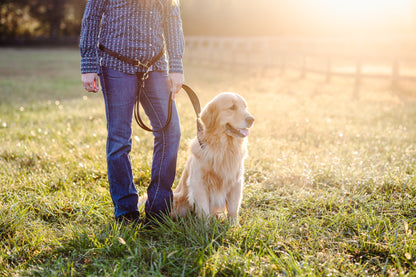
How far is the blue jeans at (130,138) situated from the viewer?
2338 millimetres

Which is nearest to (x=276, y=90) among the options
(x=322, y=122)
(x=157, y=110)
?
(x=322, y=122)

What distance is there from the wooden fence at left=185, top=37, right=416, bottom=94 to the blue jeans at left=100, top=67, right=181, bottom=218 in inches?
325

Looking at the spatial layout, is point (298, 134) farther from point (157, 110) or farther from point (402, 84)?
point (402, 84)

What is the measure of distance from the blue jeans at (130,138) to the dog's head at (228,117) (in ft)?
1.03

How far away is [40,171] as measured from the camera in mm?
3613

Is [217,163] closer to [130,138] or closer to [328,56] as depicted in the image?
[130,138]

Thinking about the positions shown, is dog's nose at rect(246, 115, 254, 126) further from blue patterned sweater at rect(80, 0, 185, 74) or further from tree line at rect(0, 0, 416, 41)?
tree line at rect(0, 0, 416, 41)

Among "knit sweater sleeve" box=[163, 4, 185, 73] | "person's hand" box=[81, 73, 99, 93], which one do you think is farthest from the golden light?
"person's hand" box=[81, 73, 99, 93]

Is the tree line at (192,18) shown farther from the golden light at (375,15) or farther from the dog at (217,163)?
the dog at (217,163)

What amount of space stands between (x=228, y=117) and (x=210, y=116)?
0.49ft

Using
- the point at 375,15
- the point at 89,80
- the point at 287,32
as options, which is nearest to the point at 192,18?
the point at 287,32

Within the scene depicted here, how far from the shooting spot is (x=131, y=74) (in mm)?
2350

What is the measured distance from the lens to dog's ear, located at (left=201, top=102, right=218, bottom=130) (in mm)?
2756

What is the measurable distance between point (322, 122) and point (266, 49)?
1146cm
